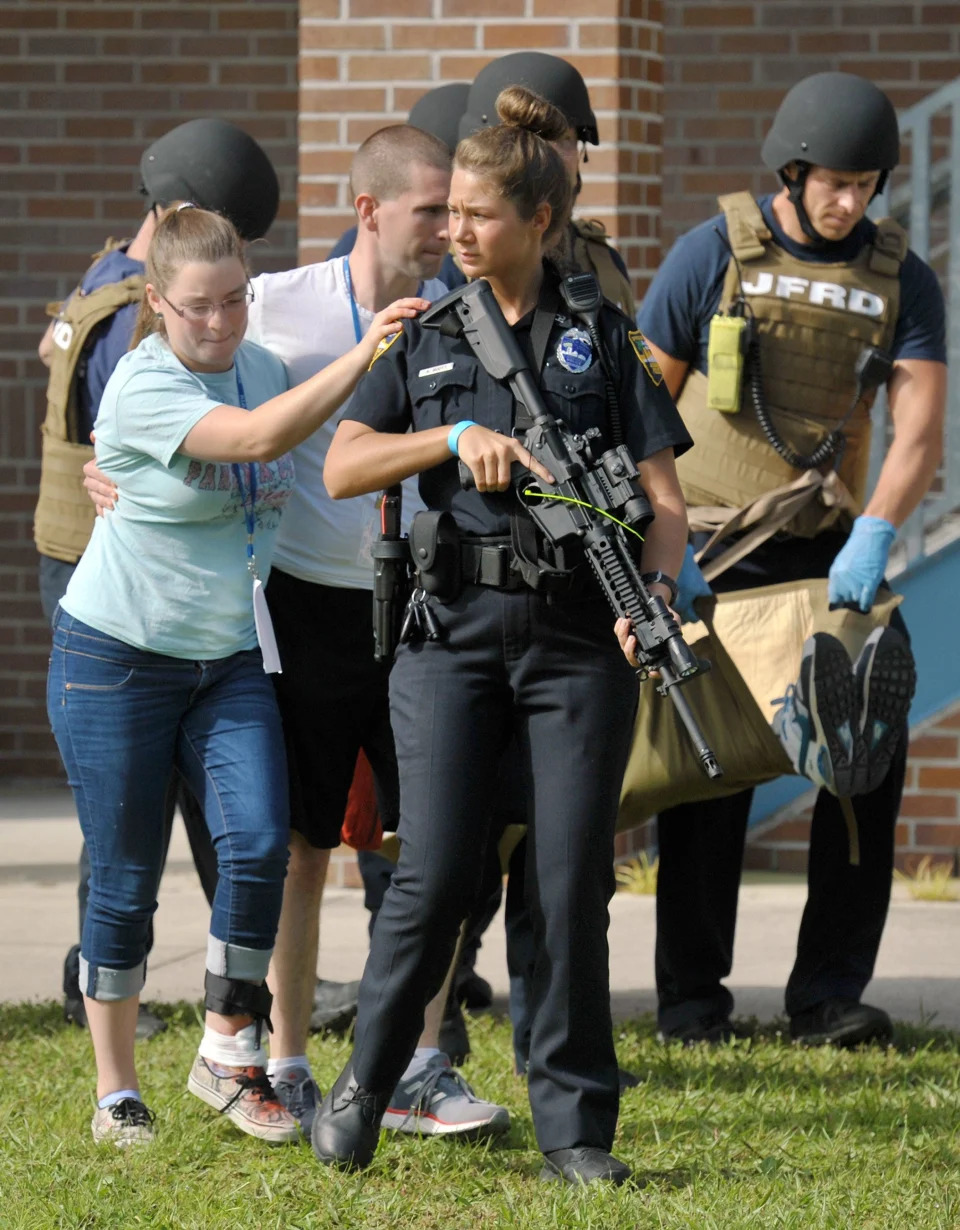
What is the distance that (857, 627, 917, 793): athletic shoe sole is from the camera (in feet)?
14.6

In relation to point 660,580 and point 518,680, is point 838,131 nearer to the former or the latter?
point 660,580

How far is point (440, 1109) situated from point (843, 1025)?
1.20 m

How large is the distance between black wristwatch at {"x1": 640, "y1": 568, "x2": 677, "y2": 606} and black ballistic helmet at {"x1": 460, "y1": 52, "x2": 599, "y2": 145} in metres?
1.48

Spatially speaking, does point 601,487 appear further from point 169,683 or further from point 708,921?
point 708,921

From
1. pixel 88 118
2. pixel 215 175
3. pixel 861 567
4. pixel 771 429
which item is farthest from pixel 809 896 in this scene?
pixel 88 118

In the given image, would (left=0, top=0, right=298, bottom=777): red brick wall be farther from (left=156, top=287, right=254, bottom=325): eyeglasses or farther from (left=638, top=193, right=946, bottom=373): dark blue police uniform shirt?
(left=156, top=287, right=254, bottom=325): eyeglasses

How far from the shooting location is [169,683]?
12.5ft

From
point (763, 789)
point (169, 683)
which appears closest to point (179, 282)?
point (169, 683)

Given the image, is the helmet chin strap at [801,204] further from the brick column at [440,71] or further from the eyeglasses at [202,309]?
the eyeglasses at [202,309]

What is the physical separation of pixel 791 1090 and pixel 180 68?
196 inches

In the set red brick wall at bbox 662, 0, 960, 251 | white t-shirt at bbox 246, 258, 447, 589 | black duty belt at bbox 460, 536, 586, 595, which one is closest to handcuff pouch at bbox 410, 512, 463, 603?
black duty belt at bbox 460, 536, 586, 595

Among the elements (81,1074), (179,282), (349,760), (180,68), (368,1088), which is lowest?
(81,1074)

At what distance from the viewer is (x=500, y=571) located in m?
3.51

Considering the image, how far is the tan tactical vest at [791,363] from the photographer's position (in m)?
4.71
